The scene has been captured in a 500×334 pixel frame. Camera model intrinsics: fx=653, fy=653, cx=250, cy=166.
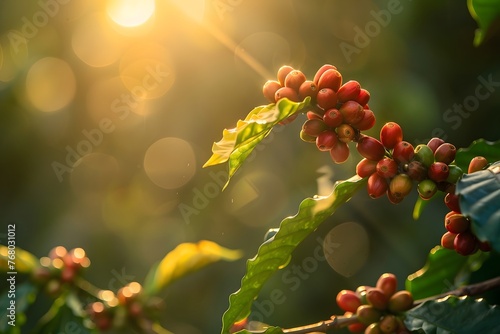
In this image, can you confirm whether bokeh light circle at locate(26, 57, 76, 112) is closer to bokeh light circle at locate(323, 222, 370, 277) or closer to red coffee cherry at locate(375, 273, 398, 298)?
bokeh light circle at locate(323, 222, 370, 277)

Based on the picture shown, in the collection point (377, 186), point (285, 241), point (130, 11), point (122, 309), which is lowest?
point (122, 309)

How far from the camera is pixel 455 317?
1.18 m

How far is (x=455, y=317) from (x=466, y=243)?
0.45ft

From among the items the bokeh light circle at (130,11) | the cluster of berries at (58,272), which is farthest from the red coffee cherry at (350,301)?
the bokeh light circle at (130,11)

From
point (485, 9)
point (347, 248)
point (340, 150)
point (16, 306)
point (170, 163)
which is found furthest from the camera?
point (170, 163)

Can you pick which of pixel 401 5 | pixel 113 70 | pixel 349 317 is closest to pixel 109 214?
pixel 113 70

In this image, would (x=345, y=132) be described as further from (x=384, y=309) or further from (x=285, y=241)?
(x=384, y=309)

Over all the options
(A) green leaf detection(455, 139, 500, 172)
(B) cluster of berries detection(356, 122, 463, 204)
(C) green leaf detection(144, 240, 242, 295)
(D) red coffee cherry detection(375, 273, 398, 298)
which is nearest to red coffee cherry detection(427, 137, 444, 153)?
(B) cluster of berries detection(356, 122, 463, 204)

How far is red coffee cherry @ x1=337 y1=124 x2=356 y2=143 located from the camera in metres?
1.16

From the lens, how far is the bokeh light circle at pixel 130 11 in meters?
3.36

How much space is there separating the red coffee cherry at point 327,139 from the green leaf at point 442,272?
1.58ft

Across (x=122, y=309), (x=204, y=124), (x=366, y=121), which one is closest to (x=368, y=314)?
(x=366, y=121)

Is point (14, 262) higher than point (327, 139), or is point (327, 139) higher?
Result: point (327, 139)

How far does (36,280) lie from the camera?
2.22 meters
